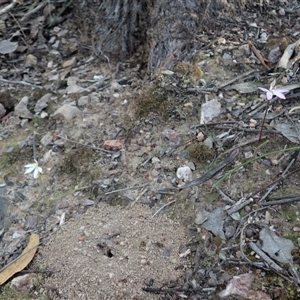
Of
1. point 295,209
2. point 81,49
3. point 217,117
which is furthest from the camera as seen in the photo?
point 81,49

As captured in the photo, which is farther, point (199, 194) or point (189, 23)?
point (189, 23)

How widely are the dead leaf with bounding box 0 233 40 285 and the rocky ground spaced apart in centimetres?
1

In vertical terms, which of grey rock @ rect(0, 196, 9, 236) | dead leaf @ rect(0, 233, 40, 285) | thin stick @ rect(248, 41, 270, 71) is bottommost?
dead leaf @ rect(0, 233, 40, 285)

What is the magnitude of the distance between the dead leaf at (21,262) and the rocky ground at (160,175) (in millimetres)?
12

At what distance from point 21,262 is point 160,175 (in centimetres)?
62

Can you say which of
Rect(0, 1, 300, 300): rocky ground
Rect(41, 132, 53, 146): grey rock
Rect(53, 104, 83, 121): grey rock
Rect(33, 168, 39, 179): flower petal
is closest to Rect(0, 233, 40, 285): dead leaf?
Rect(0, 1, 300, 300): rocky ground

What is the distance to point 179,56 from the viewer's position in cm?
238

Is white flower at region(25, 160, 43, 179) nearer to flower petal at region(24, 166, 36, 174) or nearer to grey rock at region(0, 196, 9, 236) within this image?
flower petal at region(24, 166, 36, 174)

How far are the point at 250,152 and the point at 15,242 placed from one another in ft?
3.21

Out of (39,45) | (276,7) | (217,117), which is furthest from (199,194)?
(39,45)

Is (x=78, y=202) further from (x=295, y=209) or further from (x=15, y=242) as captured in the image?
(x=295, y=209)

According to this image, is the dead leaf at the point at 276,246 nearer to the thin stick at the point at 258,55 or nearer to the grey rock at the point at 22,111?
the thin stick at the point at 258,55

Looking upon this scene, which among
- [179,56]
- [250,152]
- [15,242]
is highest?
[179,56]

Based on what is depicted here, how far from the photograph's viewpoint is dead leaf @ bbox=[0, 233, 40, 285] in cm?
182
